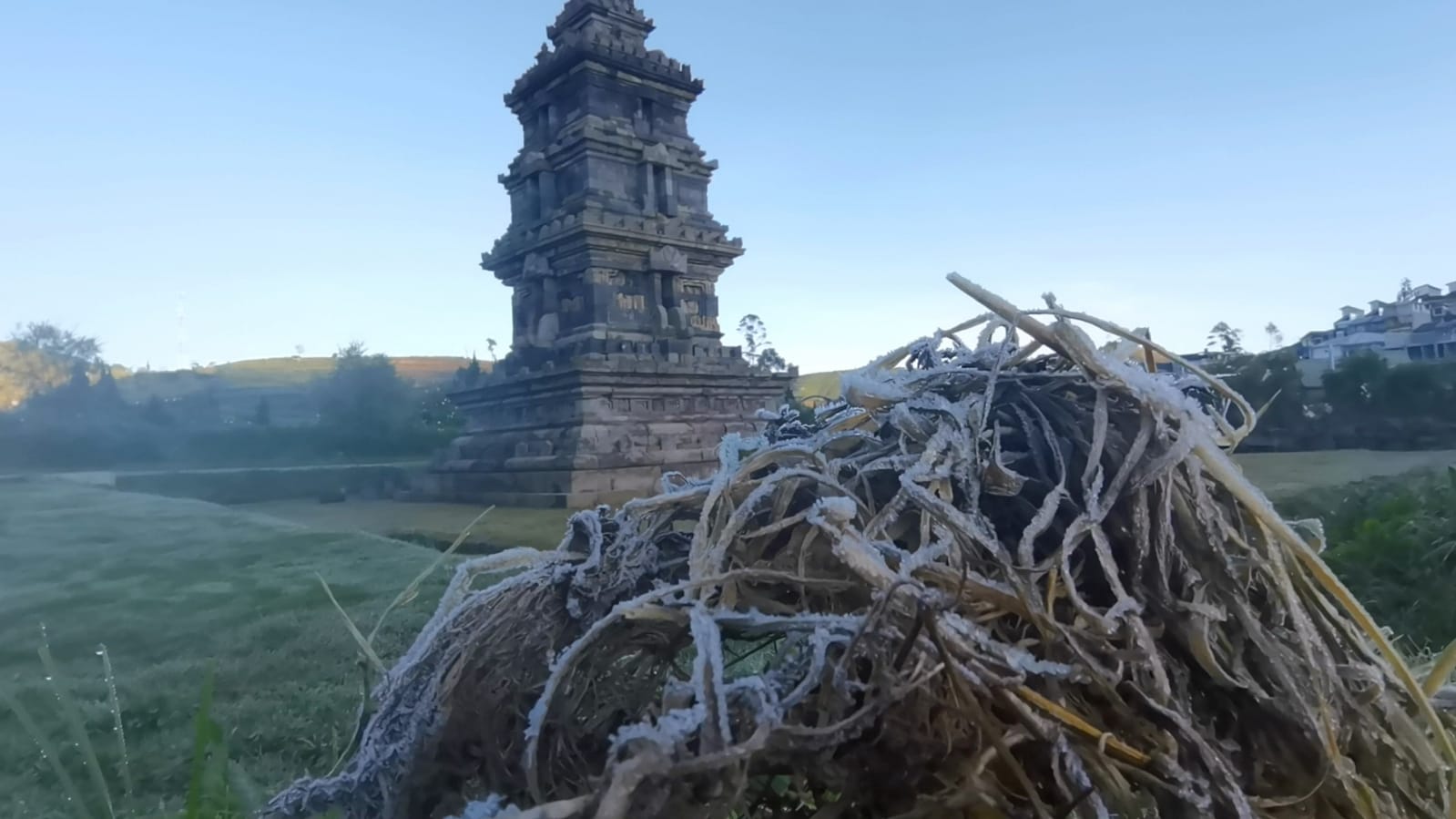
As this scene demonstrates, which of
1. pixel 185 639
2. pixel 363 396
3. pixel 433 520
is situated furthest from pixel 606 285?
pixel 363 396

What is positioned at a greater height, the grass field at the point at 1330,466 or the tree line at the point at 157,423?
the tree line at the point at 157,423

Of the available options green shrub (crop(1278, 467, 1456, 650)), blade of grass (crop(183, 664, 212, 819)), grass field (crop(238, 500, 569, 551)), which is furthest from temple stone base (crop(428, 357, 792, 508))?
blade of grass (crop(183, 664, 212, 819))

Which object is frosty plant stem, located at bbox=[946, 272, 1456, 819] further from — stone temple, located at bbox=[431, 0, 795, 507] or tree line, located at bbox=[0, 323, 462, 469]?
tree line, located at bbox=[0, 323, 462, 469]

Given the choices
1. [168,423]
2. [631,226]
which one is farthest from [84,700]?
[168,423]

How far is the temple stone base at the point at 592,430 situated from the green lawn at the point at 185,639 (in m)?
3.63

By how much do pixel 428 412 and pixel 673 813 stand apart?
24.4m

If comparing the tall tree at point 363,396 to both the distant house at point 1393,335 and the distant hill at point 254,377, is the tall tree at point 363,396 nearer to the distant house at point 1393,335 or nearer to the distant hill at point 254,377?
the distant hill at point 254,377

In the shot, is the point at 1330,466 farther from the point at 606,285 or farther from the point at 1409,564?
the point at 606,285

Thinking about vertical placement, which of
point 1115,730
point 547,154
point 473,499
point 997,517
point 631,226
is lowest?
point 473,499

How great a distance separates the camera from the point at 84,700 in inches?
100

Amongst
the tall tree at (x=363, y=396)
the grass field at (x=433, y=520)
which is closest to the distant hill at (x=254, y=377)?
the tall tree at (x=363, y=396)

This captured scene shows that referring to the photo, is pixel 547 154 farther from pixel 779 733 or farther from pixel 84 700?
pixel 779 733

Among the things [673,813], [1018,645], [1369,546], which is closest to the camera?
[673,813]

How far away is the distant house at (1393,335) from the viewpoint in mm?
10891
